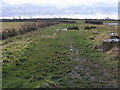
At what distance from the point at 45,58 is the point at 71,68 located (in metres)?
3.47

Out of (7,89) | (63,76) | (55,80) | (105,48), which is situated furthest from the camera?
(105,48)

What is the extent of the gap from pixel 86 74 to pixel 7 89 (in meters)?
4.64

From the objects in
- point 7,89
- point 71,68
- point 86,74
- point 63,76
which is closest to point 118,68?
point 86,74

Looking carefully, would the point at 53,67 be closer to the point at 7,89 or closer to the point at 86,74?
the point at 86,74

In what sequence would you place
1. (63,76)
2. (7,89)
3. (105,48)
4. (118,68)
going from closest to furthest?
(7,89)
(63,76)
(118,68)
(105,48)

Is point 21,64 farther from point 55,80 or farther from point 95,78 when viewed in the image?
point 95,78

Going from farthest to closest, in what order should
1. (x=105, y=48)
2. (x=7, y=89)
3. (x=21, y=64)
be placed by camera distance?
(x=105, y=48) < (x=21, y=64) < (x=7, y=89)

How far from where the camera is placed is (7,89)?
841 centimetres

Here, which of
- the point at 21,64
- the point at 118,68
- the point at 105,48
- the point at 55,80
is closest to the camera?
the point at 55,80

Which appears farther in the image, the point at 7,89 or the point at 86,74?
the point at 86,74

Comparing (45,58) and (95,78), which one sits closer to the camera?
(95,78)

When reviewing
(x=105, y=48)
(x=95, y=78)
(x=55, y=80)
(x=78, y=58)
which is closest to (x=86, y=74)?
(x=95, y=78)

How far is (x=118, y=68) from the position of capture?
1127cm

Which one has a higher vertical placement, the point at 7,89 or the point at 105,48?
the point at 105,48
